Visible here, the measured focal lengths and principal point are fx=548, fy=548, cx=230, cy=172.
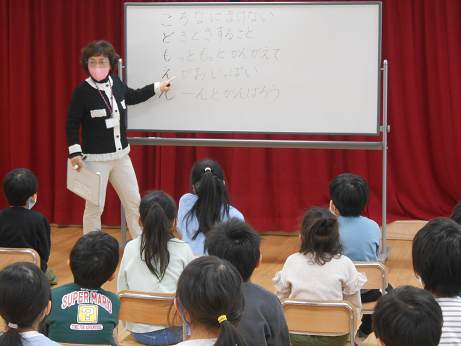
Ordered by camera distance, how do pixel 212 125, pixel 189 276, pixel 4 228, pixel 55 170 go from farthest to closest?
pixel 55 170, pixel 212 125, pixel 4 228, pixel 189 276

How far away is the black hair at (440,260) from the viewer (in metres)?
1.58

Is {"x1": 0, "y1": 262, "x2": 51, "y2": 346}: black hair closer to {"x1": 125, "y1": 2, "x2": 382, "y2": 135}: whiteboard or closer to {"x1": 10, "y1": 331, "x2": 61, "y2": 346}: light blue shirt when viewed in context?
{"x1": 10, "y1": 331, "x2": 61, "y2": 346}: light blue shirt

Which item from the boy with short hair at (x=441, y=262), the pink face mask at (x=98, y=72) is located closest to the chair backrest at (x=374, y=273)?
the boy with short hair at (x=441, y=262)

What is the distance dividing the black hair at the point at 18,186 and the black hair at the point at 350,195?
160cm

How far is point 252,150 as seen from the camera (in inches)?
184

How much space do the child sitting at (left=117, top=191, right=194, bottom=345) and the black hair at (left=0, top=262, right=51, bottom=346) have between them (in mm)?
729

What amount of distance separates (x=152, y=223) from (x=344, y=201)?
975 mm

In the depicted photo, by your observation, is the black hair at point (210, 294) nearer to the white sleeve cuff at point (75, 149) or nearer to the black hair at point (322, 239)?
the black hair at point (322, 239)

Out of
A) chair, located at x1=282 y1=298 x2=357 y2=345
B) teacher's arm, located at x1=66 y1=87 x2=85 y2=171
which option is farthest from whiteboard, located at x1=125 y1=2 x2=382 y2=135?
chair, located at x1=282 y1=298 x2=357 y2=345

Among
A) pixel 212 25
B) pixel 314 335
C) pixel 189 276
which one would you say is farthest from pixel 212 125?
pixel 189 276

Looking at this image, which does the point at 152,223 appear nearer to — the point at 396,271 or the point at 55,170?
the point at 396,271

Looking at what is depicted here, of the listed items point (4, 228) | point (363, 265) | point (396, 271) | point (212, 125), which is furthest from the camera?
point (212, 125)

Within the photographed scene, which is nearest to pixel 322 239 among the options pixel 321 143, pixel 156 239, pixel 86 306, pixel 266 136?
pixel 156 239

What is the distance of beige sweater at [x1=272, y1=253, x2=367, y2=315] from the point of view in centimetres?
207
